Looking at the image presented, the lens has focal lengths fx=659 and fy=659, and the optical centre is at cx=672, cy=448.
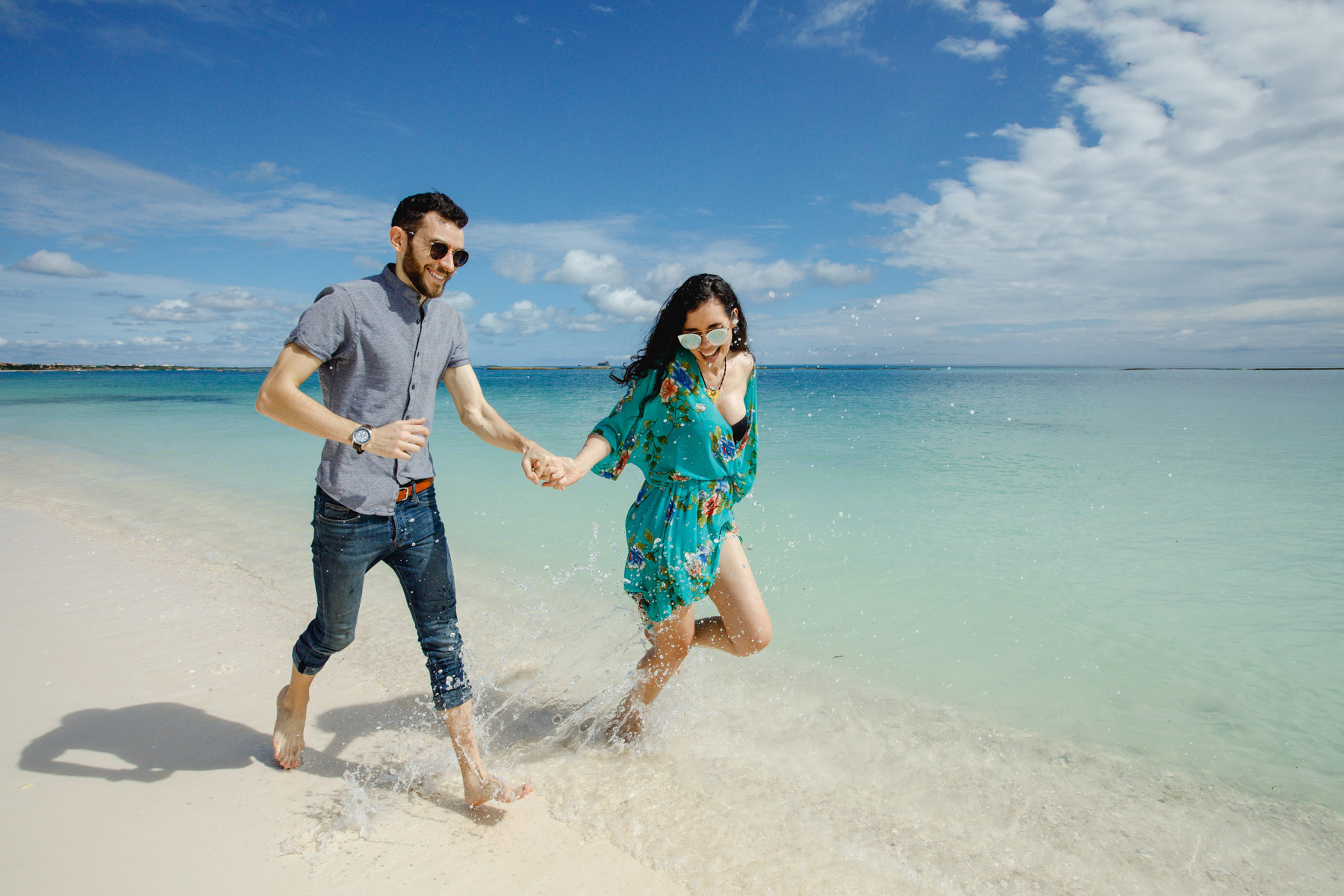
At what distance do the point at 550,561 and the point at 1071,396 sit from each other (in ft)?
119

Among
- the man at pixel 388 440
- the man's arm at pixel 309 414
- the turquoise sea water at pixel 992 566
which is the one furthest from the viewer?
the turquoise sea water at pixel 992 566

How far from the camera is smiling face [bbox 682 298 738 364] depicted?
2762mm

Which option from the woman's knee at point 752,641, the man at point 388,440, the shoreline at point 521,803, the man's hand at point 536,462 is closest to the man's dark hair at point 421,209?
the man at point 388,440

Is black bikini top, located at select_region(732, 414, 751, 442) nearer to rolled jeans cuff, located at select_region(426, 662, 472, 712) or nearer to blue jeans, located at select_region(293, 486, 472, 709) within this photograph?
blue jeans, located at select_region(293, 486, 472, 709)

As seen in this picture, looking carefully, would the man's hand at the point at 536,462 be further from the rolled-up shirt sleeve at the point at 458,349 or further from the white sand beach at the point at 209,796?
the white sand beach at the point at 209,796

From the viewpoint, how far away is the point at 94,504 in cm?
788

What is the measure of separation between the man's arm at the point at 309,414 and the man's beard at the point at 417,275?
0.48 m

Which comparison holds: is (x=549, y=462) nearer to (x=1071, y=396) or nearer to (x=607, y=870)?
(x=607, y=870)

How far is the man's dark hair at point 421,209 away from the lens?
7.81 ft

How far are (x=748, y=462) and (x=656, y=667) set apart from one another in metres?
0.99

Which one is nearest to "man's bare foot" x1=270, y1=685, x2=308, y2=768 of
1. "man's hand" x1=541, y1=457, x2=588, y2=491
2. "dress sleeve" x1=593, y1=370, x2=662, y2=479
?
"man's hand" x1=541, y1=457, x2=588, y2=491

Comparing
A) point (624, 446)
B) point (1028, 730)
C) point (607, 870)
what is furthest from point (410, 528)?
point (1028, 730)

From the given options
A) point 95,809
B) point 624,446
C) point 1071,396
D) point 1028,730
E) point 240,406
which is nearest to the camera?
point 95,809

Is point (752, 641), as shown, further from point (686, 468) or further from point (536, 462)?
point (536, 462)
